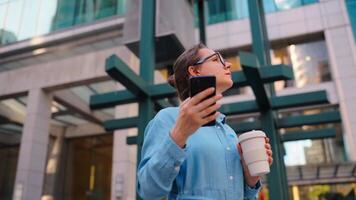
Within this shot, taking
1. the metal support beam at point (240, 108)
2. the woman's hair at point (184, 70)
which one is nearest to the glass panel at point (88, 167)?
the metal support beam at point (240, 108)

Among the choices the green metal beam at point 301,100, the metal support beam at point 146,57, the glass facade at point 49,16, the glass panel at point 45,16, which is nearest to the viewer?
the metal support beam at point 146,57

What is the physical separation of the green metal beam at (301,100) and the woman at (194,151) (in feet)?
18.5

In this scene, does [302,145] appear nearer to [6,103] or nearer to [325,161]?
[325,161]

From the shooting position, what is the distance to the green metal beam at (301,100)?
705cm

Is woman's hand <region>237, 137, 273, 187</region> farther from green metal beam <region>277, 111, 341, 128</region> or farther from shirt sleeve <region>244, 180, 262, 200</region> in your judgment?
green metal beam <region>277, 111, 341, 128</region>

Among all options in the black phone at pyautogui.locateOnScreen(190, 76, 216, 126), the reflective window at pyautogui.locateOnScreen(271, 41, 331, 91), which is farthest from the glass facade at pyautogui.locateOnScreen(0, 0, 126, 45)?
the black phone at pyautogui.locateOnScreen(190, 76, 216, 126)

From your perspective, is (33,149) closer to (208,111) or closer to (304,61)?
(304,61)

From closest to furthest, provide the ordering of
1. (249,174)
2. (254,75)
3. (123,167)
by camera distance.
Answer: (249,174), (254,75), (123,167)

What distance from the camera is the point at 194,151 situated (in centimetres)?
153

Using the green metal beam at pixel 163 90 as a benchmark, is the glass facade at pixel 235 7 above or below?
above

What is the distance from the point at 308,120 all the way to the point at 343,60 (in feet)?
37.7

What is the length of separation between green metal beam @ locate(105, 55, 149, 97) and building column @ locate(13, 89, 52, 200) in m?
10.8

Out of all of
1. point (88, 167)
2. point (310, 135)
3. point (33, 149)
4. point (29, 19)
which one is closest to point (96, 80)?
point (33, 149)

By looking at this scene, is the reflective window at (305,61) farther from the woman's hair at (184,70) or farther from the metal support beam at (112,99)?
the woman's hair at (184,70)
